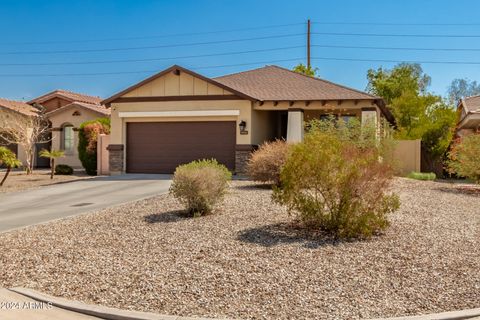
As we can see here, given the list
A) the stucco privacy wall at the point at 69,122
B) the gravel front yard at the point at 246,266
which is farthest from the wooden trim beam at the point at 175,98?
the gravel front yard at the point at 246,266

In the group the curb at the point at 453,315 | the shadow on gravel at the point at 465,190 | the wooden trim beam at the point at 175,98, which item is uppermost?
the wooden trim beam at the point at 175,98

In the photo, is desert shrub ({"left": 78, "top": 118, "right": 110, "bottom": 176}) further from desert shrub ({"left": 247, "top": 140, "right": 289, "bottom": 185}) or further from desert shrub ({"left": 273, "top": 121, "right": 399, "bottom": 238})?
desert shrub ({"left": 273, "top": 121, "right": 399, "bottom": 238})

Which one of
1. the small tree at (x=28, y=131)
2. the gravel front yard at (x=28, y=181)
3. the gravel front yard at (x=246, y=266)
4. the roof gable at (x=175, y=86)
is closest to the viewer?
the gravel front yard at (x=246, y=266)

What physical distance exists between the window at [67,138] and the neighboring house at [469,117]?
21070mm

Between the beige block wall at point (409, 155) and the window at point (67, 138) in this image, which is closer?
the beige block wall at point (409, 155)

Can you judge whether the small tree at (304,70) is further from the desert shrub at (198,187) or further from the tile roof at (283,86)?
the desert shrub at (198,187)

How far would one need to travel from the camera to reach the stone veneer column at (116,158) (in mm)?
21203

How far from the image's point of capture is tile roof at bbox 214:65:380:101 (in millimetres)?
19688

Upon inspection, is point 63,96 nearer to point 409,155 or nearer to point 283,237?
point 409,155

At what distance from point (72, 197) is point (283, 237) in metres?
8.91

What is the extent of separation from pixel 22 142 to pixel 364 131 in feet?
53.9

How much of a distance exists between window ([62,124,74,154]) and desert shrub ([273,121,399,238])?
2234 centimetres

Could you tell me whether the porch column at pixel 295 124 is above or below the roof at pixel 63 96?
below

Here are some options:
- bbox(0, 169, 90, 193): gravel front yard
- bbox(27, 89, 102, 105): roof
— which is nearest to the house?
bbox(0, 169, 90, 193): gravel front yard
